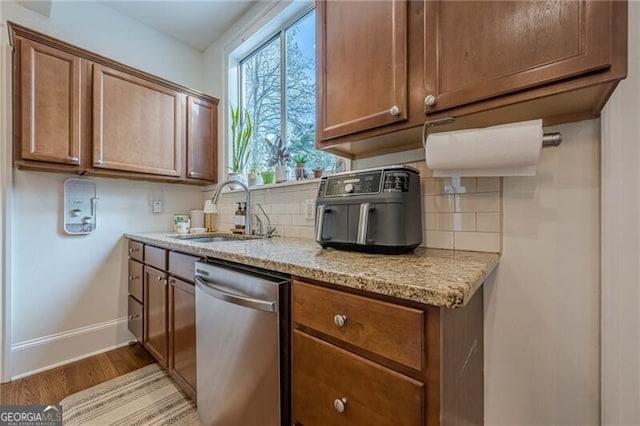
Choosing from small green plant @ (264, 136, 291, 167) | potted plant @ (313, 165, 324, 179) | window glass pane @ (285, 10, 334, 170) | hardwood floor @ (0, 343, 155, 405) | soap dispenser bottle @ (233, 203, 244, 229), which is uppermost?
window glass pane @ (285, 10, 334, 170)

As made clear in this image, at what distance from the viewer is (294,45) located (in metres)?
2.20

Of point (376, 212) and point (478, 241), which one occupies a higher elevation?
point (376, 212)

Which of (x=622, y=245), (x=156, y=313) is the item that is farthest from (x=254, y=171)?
(x=622, y=245)

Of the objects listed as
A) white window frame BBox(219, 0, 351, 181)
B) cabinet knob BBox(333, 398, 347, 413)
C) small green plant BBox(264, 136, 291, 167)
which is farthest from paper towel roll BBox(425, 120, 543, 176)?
white window frame BBox(219, 0, 351, 181)

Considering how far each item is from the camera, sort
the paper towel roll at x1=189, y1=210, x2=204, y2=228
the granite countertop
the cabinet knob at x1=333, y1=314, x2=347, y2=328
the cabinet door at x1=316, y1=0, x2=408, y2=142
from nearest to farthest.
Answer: the granite countertop
the cabinet knob at x1=333, y1=314, x2=347, y2=328
the cabinet door at x1=316, y1=0, x2=408, y2=142
the paper towel roll at x1=189, y1=210, x2=204, y2=228

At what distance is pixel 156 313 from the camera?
70.6 inches

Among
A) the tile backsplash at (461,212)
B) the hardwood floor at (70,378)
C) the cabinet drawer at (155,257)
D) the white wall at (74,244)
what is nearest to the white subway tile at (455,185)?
the tile backsplash at (461,212)

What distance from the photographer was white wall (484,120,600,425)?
2.92ft

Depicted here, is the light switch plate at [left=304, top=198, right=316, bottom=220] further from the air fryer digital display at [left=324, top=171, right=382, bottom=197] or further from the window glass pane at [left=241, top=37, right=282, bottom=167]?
the window glass pane at [left=241, top=37, right=282, bottom=167]

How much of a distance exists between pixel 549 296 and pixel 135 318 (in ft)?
8.31

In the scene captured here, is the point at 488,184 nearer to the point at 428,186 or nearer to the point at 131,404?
the point at 428,186

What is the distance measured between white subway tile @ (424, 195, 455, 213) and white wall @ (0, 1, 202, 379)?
2.31 m

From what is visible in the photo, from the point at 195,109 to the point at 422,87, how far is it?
7.11 feet

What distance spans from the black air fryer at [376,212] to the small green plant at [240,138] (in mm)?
1478
